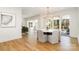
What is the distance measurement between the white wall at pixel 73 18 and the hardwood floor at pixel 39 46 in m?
0.19

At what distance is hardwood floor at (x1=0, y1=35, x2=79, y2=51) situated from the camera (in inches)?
96.6

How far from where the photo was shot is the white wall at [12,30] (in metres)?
2.42

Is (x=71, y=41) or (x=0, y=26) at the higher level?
(x=0, y=26)

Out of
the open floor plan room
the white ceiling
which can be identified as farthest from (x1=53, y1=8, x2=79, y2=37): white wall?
the white ceiling

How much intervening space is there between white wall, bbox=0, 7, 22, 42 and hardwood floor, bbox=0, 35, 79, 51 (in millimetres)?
120

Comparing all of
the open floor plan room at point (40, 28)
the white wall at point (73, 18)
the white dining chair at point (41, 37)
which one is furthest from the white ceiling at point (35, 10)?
the white dining chair at point (41, 37)

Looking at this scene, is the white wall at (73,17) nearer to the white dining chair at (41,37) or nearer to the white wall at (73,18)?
the white wall at (73,18)

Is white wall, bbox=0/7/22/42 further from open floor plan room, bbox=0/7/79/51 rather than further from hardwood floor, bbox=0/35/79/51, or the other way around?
hardwood floor, bbox=0/35/79/51

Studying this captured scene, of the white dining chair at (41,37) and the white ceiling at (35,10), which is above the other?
the white ceiling at (35,10)

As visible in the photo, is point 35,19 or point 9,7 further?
point 35,19
